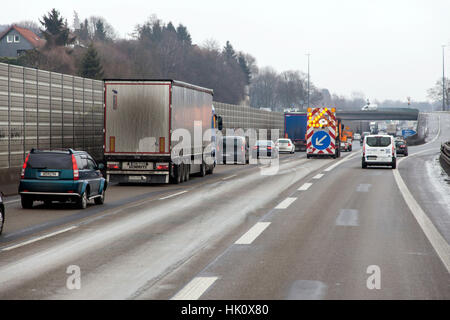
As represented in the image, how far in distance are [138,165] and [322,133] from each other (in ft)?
80.0

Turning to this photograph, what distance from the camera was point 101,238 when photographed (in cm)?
1183

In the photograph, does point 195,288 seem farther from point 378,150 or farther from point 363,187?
point 378,150

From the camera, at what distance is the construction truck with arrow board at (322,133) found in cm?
4578

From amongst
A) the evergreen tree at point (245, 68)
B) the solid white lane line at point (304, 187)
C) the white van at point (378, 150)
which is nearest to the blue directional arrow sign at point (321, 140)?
the white van at point (378, 150)

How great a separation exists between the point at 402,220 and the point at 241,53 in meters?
185

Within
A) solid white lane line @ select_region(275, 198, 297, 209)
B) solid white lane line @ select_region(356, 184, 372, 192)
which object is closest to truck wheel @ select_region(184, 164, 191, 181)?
solid white lane line @ select_region(356, 184, 372, 192)

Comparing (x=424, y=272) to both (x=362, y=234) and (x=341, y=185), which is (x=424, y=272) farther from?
(x=341, y=185)

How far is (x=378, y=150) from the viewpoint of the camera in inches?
1396

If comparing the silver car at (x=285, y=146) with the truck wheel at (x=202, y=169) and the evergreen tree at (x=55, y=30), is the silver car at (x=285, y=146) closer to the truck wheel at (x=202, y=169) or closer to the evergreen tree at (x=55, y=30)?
the truck wheel at (x=202, y=169)

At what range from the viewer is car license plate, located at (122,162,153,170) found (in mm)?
23844

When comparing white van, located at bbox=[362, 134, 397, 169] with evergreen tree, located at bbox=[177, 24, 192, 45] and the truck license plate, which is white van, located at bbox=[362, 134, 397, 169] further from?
evergreen tree, located at bbox=[177, 24, 192, 45]

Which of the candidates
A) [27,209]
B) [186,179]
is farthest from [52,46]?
[27,209]

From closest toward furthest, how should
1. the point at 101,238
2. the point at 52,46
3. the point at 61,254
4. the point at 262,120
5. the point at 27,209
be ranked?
the point at 61,254 → the point at 101,238 → the point at 27,209 → the point at 262,120 → the point at 52,46

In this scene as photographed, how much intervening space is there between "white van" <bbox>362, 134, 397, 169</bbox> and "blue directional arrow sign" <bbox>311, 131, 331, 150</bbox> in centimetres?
1090
